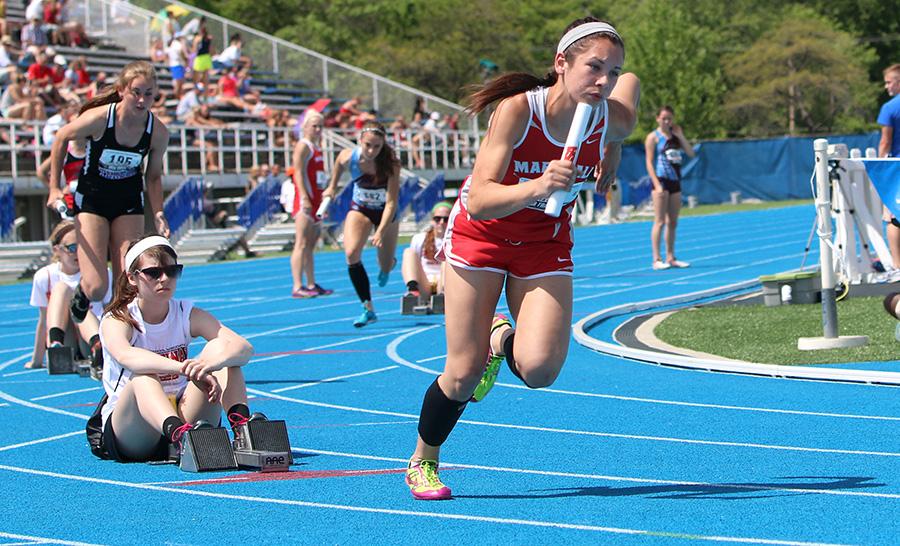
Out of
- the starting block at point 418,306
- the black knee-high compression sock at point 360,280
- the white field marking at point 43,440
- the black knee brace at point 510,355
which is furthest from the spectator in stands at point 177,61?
the black knee brace at point 510,355

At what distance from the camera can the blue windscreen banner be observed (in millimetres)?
12094

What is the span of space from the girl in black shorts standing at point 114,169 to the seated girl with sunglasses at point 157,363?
2132mm

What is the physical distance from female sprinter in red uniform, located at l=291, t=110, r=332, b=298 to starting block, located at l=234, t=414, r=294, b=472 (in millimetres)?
9947

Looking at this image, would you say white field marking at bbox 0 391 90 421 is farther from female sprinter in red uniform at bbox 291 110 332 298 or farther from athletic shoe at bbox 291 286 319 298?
athletic shoe at bbox 291 286 319 298

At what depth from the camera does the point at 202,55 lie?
1362 inches

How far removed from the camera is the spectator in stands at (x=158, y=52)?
35656 mm

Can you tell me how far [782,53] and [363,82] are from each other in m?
31.9

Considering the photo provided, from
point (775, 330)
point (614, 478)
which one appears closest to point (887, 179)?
point (775, 330)

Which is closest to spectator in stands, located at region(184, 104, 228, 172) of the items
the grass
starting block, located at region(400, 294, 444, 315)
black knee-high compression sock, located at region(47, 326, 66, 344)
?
starting block, located at region(400, 294, 444, 315)

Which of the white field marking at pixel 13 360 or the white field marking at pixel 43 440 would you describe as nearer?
the white field marking at pixel 43 440

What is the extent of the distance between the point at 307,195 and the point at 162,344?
1025 cm

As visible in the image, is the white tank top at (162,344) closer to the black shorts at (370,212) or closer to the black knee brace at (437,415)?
the black knee brace at (437,415)

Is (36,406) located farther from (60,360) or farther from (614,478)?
(614,478)

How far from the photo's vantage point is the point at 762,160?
4806cm
